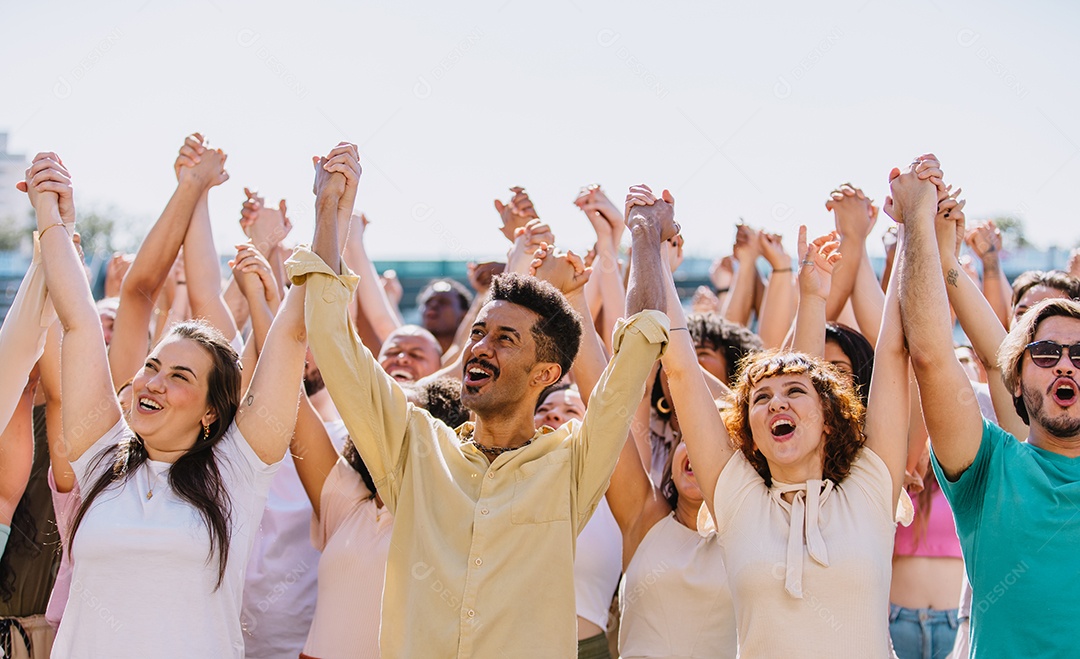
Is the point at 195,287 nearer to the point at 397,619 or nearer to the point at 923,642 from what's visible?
the point at 397,619

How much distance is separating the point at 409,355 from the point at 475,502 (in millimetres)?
2128

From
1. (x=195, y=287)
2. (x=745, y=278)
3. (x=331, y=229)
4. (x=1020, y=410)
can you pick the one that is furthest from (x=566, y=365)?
(x=745, y=278)

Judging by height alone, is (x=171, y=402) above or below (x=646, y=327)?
below

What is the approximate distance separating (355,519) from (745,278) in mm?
3204

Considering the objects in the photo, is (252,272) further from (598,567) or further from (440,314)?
(440,314)

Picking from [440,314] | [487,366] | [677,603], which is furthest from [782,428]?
[440,314]

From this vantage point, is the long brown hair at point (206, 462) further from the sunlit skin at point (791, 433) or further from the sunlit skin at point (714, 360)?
the sunlit skin at point (714, 360)

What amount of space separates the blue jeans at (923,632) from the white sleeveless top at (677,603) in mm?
1112

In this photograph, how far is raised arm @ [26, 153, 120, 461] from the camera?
3.22m

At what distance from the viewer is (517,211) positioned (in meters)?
4.38

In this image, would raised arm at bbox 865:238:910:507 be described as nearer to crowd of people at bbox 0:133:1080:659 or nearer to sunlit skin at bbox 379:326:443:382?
crowd of people at bbox 0:133:1080:659

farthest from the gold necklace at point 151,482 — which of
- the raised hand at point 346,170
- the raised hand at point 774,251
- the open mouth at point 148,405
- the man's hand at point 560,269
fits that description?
the raised hand at point 774,251

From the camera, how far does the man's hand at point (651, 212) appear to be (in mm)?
3227

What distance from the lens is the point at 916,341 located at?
3.16 metres
